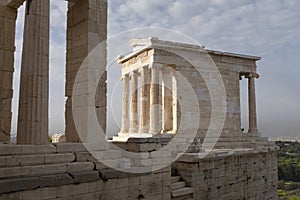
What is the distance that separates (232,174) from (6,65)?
33.5 ft

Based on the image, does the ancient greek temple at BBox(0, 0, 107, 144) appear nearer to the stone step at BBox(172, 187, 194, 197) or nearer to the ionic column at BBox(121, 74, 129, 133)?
the stone step at BBox(172, 187, 194, 197)

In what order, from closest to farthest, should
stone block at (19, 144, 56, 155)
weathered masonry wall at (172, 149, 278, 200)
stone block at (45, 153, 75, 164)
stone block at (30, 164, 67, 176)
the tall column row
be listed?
stone block at (30, 164, 67, 176) → stone block at (19, 144, 56, 155) → stone block at (45, 153, 75, 164) → weathered masonry wall at (172, 149, 278, 200) → the tall column row

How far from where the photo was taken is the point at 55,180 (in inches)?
273

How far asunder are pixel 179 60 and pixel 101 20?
1020cm

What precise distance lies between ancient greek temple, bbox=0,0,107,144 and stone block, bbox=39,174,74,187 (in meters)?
1.16

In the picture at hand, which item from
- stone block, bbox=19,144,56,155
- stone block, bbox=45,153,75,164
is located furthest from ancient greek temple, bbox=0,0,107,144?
stone block, bbox=45,153,75,164

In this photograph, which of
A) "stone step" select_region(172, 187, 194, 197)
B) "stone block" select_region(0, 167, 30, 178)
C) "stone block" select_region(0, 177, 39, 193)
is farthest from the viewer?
"stone step" select_region(172, 187, 194, 197)

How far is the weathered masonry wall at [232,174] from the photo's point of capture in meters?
11.8

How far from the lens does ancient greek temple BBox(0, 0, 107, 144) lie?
312 inches

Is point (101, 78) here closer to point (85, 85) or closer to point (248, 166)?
point (85, 85)

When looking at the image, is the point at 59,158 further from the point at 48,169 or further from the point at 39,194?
the point at 39,194

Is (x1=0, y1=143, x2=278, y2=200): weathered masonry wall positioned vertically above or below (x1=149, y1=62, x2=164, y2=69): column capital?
below

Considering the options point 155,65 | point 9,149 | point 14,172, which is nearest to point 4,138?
point 9,149

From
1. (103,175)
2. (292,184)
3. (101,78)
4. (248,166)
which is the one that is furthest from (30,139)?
(292,184)
